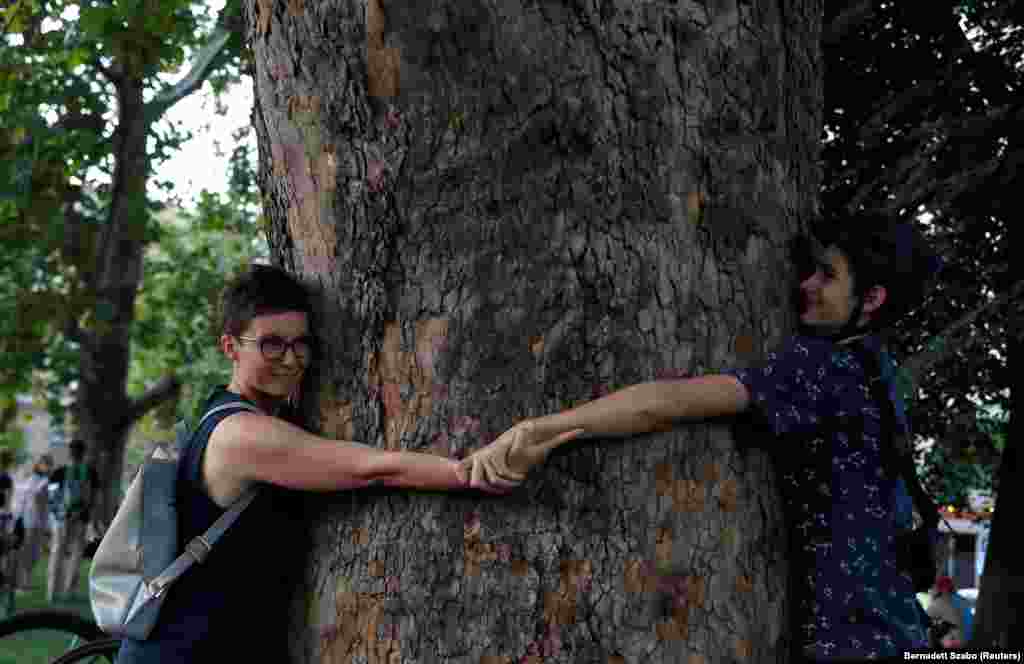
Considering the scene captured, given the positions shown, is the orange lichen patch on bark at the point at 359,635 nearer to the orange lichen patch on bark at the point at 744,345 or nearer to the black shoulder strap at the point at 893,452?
the orange lichen patch on bark at the point at 744,345

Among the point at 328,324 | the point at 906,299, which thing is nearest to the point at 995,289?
the point at 906,299

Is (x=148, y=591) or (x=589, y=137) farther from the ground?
(x=589, y=137)

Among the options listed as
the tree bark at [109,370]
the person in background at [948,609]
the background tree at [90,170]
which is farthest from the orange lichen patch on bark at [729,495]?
the tree bark at [109,370]

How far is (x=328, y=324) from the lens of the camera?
9.78ft

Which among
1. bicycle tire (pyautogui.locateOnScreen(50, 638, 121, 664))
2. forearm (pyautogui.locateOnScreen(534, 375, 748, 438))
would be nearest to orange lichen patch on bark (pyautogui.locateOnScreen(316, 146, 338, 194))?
forearm (pyautogui.locateOnScreen(534, 375, 748, 438))

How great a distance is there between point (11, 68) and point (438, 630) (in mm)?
9565

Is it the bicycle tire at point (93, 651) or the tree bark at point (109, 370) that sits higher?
the tree bark at point (109, 370)

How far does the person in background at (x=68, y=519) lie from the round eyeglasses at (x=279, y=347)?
36.9ft

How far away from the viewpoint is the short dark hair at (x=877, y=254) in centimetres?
304

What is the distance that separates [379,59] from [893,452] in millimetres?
1543

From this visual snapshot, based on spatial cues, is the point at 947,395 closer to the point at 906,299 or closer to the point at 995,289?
the point at 995,289

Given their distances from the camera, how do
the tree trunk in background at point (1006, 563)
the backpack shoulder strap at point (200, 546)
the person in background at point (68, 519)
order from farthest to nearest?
the person in background at point (68, 519)
the tree trunk in background at point (1006, 563)
the backpack shoulder strap at point (200, 546)

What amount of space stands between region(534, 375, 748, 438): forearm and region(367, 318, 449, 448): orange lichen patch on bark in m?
0.29

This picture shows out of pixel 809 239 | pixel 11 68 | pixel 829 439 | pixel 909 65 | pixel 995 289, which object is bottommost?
pixel 829 439
